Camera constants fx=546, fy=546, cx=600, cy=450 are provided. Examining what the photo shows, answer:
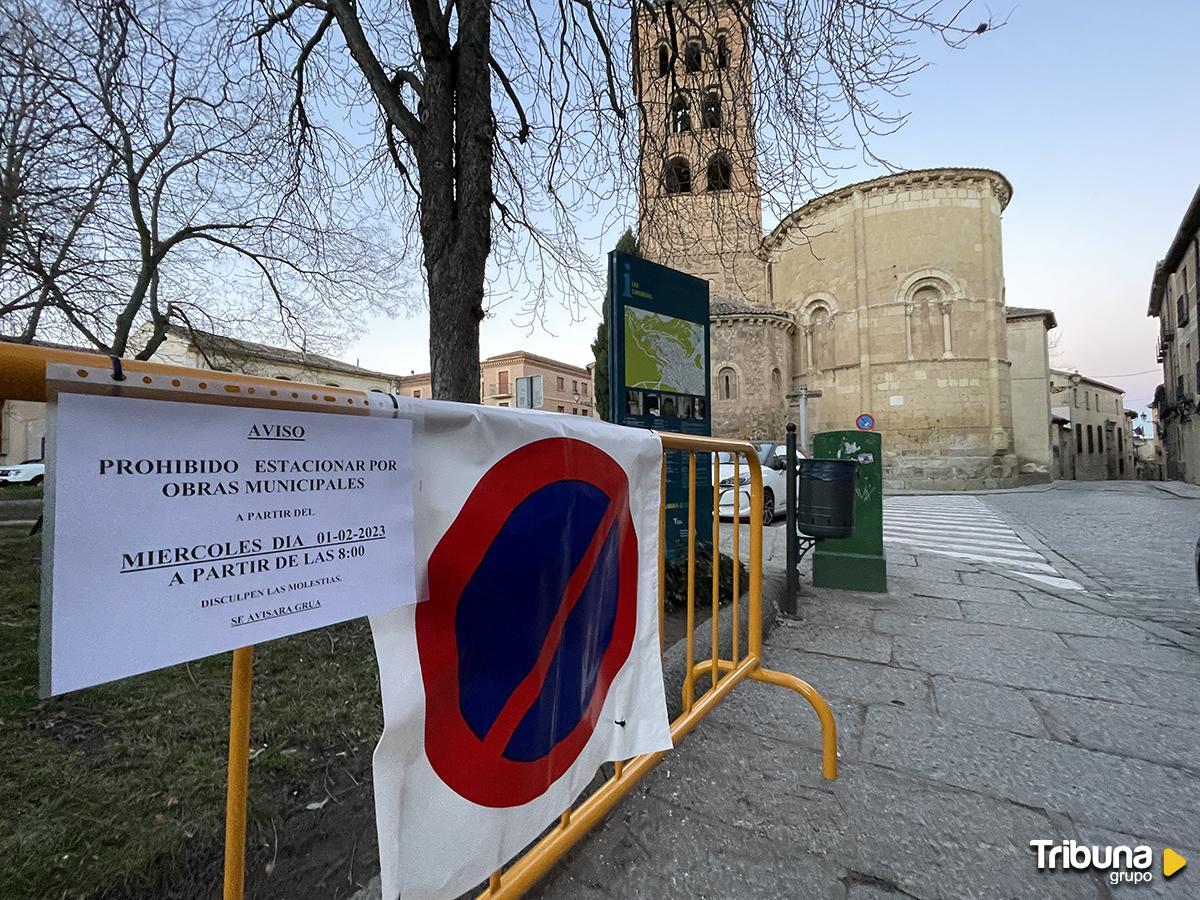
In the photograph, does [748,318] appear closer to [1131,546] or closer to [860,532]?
[1131,546]

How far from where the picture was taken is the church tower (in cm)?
509

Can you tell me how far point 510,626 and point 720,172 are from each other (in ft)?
18.4

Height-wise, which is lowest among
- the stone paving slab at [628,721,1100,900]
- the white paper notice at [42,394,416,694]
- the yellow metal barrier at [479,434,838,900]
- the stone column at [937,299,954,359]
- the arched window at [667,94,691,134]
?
the stone paving slab at [628,721,1100,900]

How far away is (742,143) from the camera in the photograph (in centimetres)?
531

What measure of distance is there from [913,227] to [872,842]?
26.5m

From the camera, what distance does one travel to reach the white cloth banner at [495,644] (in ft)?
3.67

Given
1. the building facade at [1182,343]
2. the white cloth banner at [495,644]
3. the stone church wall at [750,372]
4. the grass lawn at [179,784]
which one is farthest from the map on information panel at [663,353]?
the building facade at [1182,343]

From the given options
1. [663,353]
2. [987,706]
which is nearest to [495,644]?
[987,706]

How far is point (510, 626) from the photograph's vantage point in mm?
1312

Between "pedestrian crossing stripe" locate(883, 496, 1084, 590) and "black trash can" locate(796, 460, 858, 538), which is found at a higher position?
"black trash can" locate(796, 460, 858, 538)

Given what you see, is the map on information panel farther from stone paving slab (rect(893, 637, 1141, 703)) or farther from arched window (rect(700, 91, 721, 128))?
stone paving slab (rect(893, 637, 1141, 703))

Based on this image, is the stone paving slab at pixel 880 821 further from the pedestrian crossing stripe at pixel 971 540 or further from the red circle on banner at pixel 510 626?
the pedestrian crossing stripe at pixel 971 540

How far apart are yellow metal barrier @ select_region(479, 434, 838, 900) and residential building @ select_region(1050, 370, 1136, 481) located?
44.0m

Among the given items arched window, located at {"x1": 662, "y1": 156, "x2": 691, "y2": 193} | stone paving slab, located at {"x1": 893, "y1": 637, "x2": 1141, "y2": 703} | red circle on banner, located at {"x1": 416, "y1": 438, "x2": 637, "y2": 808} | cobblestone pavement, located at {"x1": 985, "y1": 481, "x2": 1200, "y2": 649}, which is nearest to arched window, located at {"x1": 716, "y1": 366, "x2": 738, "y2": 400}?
cobblestone pavement, located at {"x1": 985, "y1": 481, "x2": 1200, "y2": 649}
